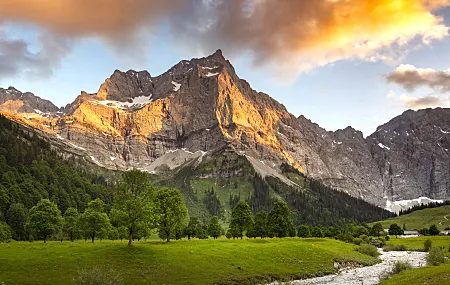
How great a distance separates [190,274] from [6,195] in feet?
382

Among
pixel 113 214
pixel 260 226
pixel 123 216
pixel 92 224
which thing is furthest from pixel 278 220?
pixel 113 214

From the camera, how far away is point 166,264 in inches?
2275

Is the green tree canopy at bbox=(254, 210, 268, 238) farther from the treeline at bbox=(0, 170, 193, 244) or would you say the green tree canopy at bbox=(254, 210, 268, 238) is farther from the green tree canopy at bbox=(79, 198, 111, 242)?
the green tree canopy at bbox=(79, 198, 111, 242)

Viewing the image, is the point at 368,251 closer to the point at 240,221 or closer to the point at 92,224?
the point at 240,221

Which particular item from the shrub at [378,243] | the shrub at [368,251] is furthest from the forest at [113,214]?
the shrub at [368,251]

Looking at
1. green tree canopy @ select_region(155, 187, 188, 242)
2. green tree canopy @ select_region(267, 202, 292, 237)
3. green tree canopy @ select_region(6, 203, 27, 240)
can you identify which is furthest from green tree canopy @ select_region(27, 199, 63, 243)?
green tree canopy @ select_region(267, 202, 292, 237)

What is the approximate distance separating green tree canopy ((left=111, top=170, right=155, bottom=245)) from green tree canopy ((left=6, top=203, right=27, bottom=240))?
7675 cm

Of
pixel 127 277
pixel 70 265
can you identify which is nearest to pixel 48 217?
pixel 70 265

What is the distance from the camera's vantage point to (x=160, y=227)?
90.0m

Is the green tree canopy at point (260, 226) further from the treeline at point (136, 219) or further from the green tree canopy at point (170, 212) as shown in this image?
the green tree canopy at point (170, 212)

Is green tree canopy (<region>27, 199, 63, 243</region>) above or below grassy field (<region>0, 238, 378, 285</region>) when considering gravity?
above

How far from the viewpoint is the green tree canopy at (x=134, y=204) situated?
222 feet

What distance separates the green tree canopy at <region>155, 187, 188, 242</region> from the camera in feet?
296

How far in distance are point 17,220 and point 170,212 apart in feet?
236
